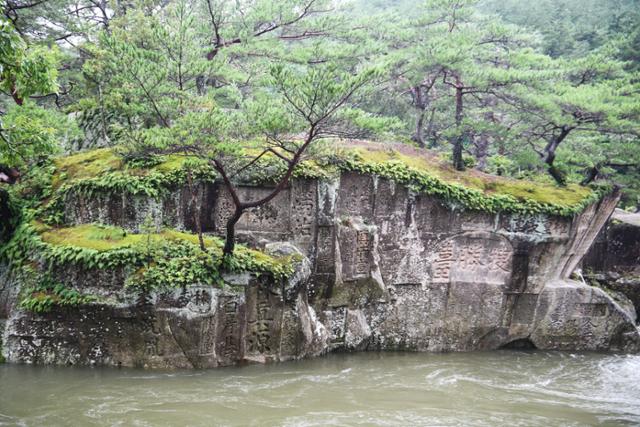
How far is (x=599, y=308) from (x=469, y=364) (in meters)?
4.05

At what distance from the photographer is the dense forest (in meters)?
7.57

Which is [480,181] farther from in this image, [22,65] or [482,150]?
[22,65]

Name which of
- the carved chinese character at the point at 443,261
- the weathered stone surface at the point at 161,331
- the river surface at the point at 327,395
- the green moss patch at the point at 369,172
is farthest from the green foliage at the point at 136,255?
the carved chinese character at the point at 443,261

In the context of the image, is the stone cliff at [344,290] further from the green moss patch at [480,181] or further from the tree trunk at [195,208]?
the green moss patch at [480,181]

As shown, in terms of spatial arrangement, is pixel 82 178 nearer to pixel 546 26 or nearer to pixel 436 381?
pixel 436 381

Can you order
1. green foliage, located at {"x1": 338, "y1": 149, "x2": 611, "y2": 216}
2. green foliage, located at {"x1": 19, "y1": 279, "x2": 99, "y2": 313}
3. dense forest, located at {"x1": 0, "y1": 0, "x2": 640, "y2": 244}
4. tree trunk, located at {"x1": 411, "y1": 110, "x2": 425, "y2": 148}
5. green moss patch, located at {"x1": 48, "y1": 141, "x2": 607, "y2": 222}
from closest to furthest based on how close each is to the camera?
1. dense forest, located at {"x1": 0, "y1": 0, "x2": 640, "y2": 244}
2. green foliage, located at {"x1": 19, "y1": 279, "x2": 99, "y2": 313}
3. green moss patch, located at {"x1": 48, "y1": 141, "x2": 607, "y2": 222}
4. green foliage, located at {"x1": 338, "y1": 149, "x2": 611, "y2": 216}
5. tree trunk, located at {"x1": 411, "y1": 110, "x2": 425, "y2": 148}

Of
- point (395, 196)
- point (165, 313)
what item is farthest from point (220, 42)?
point (165, 313)

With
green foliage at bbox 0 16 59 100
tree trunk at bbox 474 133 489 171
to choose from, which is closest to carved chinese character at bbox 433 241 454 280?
tree trunk at bbox 474 133 489 171

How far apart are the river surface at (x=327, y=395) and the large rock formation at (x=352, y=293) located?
51 cm

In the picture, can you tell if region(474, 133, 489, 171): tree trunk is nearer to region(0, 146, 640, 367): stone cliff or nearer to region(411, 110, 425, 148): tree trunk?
region(411, 110, 425, 148): tree trunk

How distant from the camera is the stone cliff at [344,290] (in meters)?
8.63

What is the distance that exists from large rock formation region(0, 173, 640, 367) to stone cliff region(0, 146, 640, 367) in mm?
26

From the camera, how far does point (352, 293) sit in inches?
433

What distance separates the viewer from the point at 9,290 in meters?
8.82
